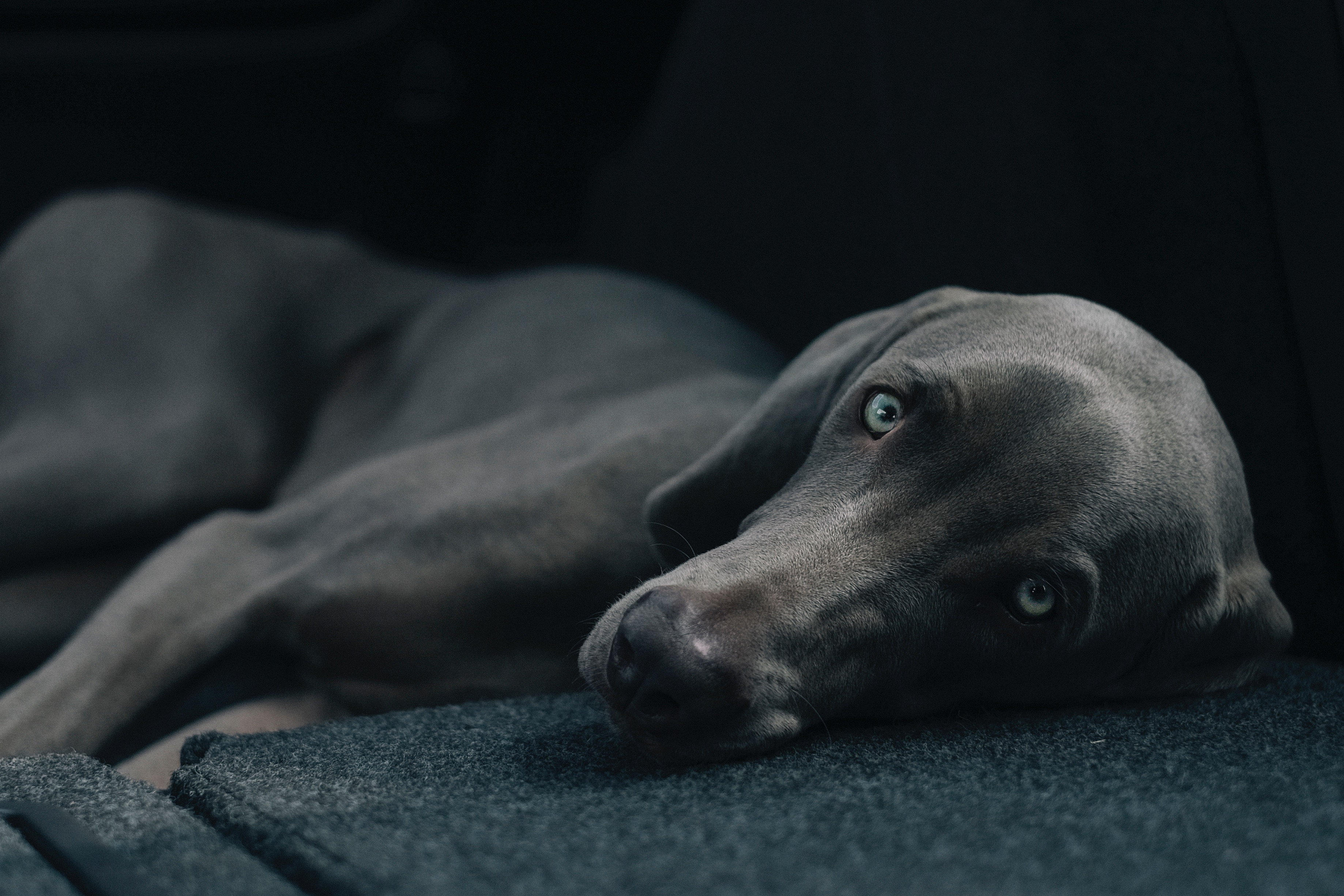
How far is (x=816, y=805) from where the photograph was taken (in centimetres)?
91

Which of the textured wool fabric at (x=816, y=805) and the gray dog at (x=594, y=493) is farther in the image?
the gray dog at (x=594, y=493)

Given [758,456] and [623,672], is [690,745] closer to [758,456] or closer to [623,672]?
[623,672]

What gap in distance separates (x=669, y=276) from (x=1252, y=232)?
58.0 inches

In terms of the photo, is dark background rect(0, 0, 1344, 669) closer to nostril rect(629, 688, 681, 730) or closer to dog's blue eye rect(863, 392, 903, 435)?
dog's blue eye rect(863, 392, 903, 435)

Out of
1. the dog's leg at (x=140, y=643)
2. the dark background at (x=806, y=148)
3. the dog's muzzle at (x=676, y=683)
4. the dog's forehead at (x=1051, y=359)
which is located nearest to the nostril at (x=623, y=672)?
the dog's muzzle at (x=676, y=683)

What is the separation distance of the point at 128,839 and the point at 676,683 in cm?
44

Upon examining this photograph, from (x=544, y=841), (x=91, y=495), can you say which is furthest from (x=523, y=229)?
(x=544, y=841)

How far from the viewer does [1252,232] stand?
4.83 ft

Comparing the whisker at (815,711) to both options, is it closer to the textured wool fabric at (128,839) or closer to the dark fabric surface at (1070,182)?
the textured wool fabric at (128,839)

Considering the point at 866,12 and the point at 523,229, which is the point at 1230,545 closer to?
the point at 866,12

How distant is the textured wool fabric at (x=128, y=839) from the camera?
75 centimetres

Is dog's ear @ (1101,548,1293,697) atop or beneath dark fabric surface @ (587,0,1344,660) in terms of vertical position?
beneath

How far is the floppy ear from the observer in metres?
1.38

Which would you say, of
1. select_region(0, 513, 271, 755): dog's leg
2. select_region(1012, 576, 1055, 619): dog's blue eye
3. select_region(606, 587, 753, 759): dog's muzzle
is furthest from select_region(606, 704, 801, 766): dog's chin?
select_region(0, 513, 271, 755): dog's leg
